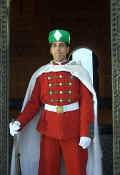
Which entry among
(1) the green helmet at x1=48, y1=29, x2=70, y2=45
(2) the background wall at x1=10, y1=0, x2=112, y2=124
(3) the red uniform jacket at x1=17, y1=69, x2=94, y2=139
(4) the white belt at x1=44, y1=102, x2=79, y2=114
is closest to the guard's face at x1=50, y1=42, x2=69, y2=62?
(1) the green helmet at x1=48, y1=29, x2=70, y2=45

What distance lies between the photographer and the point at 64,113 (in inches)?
111

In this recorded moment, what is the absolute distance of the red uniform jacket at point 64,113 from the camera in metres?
2.81

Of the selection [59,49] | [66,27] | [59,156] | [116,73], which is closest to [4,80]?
[59,49]

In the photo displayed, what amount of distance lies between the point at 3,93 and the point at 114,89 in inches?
37.3

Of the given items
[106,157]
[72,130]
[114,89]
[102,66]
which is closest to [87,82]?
[114,89]

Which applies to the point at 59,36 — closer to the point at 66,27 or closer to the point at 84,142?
the point at 84,142

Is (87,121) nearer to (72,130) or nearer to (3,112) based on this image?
(72,130)

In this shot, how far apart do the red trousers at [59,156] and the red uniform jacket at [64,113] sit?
0.07 metres

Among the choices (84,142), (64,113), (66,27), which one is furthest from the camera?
(66,27)

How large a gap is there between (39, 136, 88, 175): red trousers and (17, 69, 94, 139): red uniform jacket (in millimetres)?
73

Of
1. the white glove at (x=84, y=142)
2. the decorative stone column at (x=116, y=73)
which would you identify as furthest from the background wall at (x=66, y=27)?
the white glove at (x=84, y=142)

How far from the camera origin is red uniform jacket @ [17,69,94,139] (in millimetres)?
2807

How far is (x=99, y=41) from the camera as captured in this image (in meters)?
8.37

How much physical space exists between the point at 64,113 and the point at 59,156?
1.23 ft
